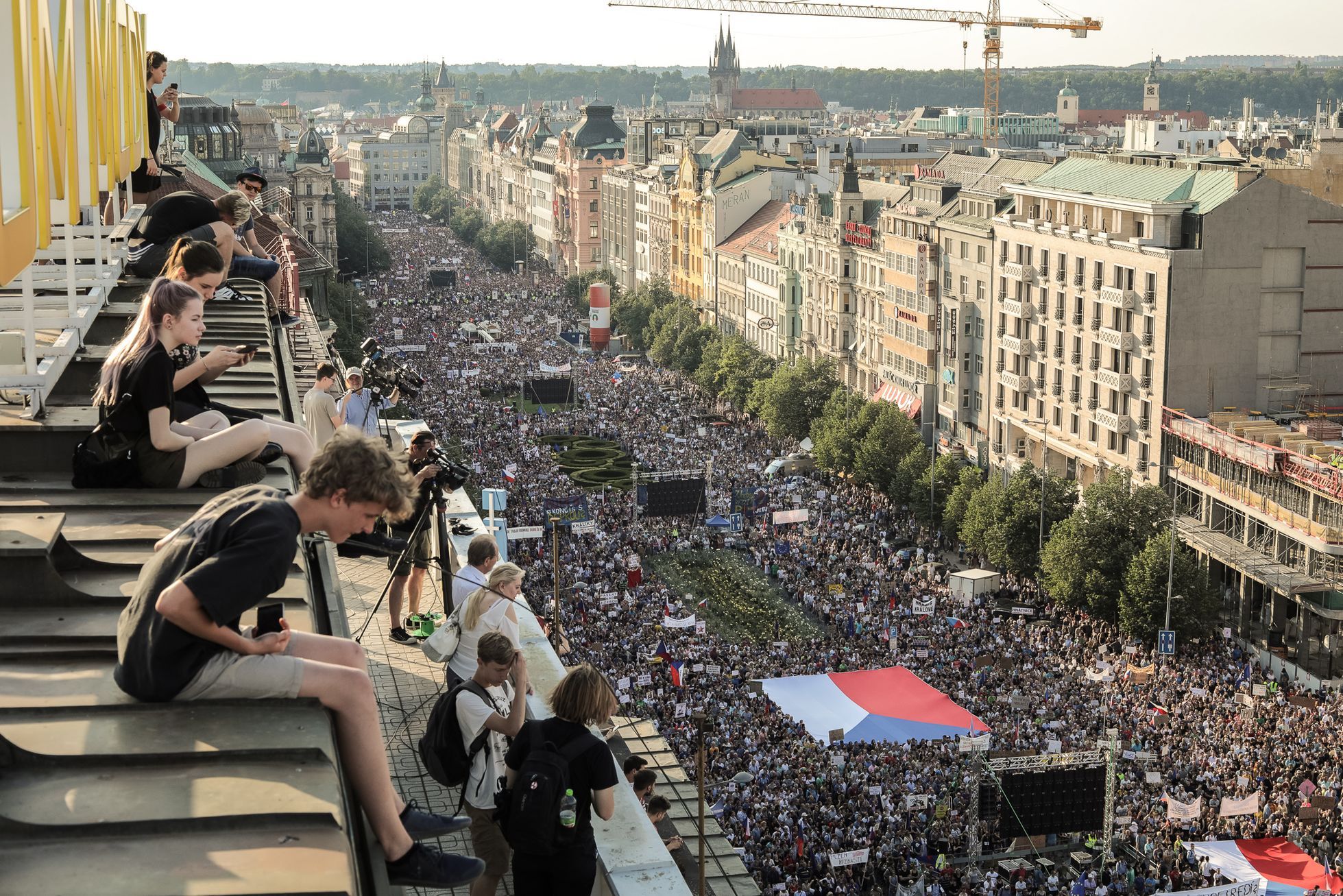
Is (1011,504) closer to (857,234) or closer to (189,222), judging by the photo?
(857,234)

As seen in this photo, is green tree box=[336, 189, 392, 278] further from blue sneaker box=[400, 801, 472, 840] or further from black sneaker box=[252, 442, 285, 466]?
blue sneaker box=[400, 801, 472, 840]

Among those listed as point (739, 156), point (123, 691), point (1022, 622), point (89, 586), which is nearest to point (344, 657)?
point (123, 691)

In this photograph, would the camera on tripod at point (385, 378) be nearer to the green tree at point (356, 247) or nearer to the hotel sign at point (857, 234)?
the hotel sign at point (857, 234)

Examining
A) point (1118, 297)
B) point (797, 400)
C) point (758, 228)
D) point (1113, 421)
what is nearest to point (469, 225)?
point (758, 228)

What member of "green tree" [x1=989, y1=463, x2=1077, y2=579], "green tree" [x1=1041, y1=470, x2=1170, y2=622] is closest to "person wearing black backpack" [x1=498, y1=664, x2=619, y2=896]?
"green tree" [x1=1041, y1=470, x2=1170, y2=622]

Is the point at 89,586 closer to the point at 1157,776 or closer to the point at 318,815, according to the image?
the point at 318,815

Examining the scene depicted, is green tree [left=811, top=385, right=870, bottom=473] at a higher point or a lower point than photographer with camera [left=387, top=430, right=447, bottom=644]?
lower
